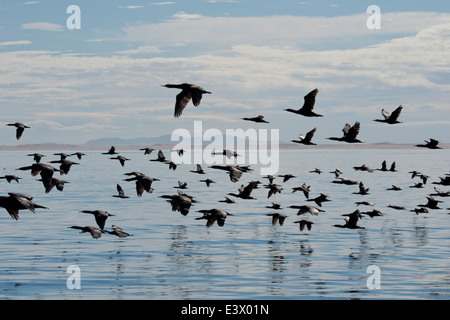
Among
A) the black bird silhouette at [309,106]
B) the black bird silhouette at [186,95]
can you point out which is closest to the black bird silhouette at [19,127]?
the black bird silhouette at [186,95]

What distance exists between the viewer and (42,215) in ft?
180

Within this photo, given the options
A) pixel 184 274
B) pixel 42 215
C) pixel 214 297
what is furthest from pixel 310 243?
pixel 42 215

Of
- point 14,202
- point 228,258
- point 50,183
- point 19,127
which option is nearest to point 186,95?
point 50,183

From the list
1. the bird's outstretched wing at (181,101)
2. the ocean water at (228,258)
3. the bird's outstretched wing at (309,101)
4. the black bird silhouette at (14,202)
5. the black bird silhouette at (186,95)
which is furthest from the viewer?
the bird's outstretched wing at (309,101)

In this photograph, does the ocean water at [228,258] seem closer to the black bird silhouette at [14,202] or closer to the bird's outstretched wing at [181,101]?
the black bird silhouette at [14,202]

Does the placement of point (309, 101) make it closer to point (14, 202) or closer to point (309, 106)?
point (309, 106)

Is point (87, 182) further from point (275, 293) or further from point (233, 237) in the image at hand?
point (275, 293)

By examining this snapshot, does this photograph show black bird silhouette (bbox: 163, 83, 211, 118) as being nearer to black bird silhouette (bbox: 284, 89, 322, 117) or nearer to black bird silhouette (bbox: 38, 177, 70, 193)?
black bird silhouette (bbox: 284, 89, 322, 117)

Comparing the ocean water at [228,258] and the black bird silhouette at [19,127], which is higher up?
the black bird silhouette at [19,127]


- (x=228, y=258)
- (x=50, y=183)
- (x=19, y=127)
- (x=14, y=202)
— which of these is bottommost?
(x=228, y=258)

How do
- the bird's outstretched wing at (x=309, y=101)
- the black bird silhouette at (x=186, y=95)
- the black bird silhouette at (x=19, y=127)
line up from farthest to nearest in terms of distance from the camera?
A: the black bird silhouette at (x=19, y=127), the bird's outstretched wing at (x=309, y=101), the black bird silhouette at (x=186, y=95)

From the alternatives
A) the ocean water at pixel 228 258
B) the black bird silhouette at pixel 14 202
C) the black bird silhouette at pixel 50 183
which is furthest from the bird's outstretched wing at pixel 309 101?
the black bird silhouette at pixel 14 202

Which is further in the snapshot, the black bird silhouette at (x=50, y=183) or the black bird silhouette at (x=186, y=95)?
Result: the black bird silhouette at (x=50, y=183)

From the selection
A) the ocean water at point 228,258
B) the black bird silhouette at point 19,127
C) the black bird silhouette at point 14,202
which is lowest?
the ocean water at point 228,258
